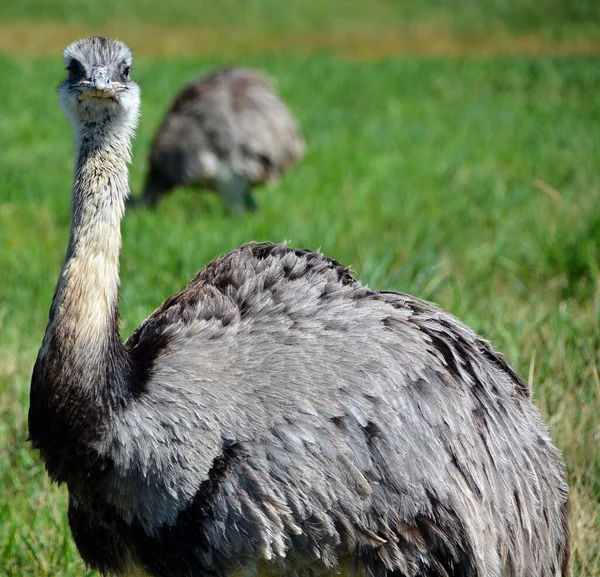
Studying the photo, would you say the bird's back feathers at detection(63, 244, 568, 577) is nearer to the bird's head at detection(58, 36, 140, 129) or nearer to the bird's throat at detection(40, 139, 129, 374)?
the bird's throat at detection(40, 139, 129, 374)

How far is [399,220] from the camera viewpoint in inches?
303

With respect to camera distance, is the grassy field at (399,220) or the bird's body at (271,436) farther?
the grassy field at (399,220)

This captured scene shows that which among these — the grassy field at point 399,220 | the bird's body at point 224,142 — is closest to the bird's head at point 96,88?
the grassy field at point 399,220

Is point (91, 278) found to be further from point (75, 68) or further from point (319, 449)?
point (319, 449)

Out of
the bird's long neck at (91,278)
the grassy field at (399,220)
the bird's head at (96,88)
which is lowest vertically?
the grassy field at (399,220)

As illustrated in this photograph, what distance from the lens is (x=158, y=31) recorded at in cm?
2823

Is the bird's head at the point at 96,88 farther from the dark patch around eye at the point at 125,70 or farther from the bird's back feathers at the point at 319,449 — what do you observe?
the bird's back feathers at the point at 319,449

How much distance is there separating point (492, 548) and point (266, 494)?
2.14 ft

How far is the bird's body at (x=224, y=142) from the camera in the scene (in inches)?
350

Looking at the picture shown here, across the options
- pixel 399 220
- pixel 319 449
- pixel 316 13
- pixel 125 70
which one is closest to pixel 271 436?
pixel 319 449

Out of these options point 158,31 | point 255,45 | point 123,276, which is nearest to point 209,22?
point 158,31

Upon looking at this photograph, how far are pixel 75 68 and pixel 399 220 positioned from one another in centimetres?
481

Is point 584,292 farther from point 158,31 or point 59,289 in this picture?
point 158,31

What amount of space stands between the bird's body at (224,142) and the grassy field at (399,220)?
0.72ft
